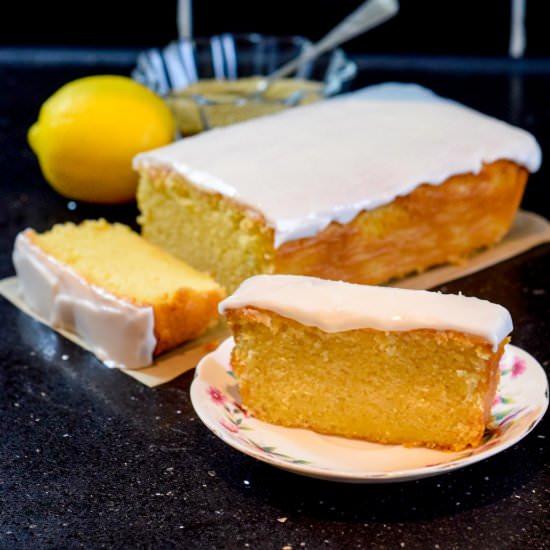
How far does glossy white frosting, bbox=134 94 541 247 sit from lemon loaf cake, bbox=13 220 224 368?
133 millimetres

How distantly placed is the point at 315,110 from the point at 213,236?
0.35m

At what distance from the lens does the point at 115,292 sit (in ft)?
4.72

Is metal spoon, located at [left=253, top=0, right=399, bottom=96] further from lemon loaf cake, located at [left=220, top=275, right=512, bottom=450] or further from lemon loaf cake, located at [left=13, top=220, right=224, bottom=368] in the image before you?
lemon loaf cake, located at [left=220, top=275, right=512, bottom=450]

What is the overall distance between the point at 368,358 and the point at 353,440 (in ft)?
0.36

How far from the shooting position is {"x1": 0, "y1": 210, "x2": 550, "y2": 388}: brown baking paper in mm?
1426

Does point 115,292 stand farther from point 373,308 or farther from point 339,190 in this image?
point 373,308

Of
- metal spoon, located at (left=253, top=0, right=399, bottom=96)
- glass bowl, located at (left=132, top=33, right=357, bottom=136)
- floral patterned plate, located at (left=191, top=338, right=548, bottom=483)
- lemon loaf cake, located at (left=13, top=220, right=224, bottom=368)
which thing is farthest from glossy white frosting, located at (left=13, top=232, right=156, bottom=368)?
metal spoon, located at (left=253, top=0, right=399, bottom=96)

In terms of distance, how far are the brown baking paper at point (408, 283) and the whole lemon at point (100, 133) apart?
0.84ft

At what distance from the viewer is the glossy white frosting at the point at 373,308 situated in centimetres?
110

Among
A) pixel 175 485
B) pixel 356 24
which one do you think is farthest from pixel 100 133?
pixel 175 485

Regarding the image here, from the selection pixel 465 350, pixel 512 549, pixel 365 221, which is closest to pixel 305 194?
pixel 365 221

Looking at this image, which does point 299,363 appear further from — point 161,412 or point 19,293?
point 19,293

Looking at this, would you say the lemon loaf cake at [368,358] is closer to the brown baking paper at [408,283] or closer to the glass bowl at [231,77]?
the brown baking paper at [408,283]

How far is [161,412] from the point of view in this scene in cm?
133
